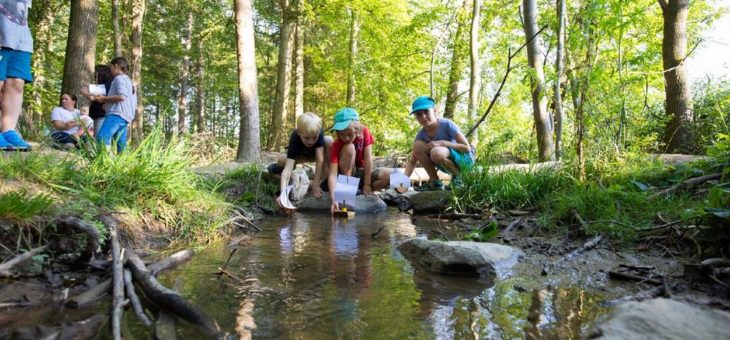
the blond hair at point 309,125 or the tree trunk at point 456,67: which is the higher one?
the tree trunk at point 456,67

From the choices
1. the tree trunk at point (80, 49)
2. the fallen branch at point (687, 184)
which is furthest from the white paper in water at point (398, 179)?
the tree trunk at point (80, 49)

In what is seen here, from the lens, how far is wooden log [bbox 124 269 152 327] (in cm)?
169

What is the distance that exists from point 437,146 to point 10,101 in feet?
14.6

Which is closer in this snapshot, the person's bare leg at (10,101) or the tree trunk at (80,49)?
the person's bare leg at (10,101)

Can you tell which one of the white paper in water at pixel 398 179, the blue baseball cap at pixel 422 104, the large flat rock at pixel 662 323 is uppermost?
the blue baseball cap at pixel 422 104

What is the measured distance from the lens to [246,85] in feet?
25.3

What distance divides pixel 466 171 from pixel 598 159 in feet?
4.48

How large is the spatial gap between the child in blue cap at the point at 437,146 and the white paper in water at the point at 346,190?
1.08m

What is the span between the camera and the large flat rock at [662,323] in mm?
1355

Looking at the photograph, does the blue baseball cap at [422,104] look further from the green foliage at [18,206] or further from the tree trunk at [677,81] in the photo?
the tree trunk at [677,81]

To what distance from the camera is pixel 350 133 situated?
495 centimetres

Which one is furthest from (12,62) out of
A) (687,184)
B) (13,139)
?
(687,184)

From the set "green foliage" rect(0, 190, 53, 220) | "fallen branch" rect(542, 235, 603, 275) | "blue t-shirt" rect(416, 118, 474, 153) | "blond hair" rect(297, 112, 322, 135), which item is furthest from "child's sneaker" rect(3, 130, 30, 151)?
"blue t-shirt" rect(416, 118, 474, 153)

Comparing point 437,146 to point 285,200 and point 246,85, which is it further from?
point 246,85
